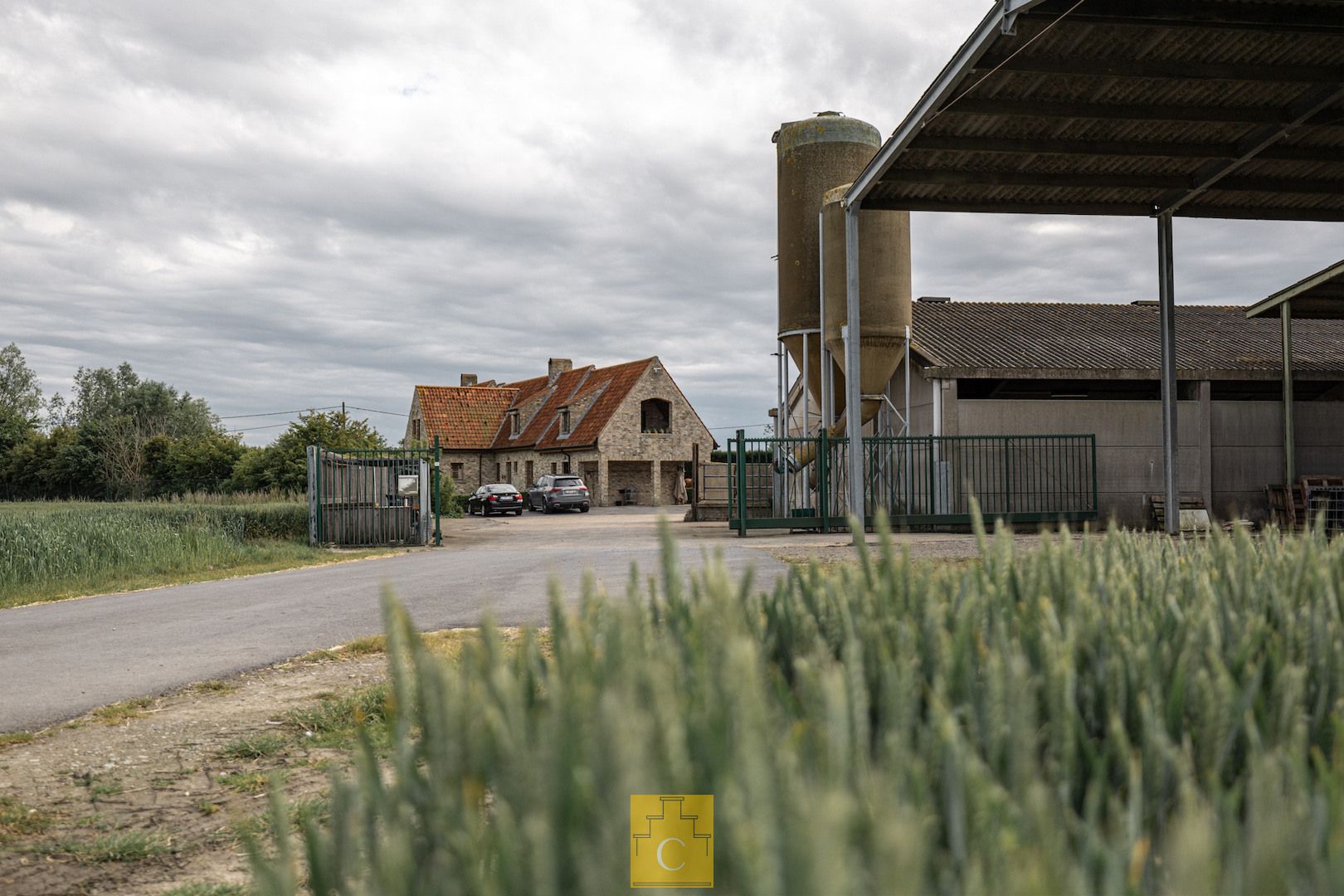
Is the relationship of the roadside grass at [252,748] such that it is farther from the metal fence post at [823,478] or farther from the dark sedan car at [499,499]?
the dark sedan car at [499,499]

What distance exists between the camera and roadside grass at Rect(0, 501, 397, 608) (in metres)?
13.7

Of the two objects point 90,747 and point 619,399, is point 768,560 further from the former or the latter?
point 619,399

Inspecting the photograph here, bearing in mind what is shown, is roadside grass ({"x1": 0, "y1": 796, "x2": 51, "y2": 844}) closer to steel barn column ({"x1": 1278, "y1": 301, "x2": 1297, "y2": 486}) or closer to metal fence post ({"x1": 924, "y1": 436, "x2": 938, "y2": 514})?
metal fence post ({"x1": 924, "y1": 436, "x2": 938, "y2": 514})

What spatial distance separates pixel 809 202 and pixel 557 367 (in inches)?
1350

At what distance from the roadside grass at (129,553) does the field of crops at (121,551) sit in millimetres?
12

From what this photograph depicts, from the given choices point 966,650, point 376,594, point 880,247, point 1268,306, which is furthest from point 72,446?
point 966,650

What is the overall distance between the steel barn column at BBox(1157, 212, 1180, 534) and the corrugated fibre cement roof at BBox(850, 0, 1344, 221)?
22.7 inches

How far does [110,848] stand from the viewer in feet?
12.0

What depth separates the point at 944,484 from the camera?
21.5m

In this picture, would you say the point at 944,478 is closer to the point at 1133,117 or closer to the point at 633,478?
the point at 1133,117

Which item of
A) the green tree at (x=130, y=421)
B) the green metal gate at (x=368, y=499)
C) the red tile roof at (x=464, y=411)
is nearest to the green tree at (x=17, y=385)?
the green tree at (x=130, y=421)

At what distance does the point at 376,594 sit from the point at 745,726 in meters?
10.5

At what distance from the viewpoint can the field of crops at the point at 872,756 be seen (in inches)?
39.4

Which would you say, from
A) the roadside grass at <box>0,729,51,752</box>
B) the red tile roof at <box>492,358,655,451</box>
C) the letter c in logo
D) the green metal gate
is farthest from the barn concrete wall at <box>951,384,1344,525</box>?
the red tile roof at <box>492,358,655,451</box>
